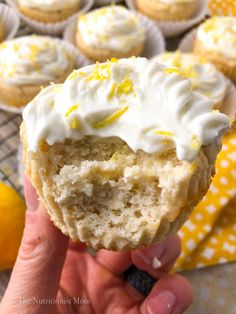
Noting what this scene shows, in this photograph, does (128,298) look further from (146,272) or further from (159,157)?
(159,157)

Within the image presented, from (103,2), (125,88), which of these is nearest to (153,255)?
(125,88)

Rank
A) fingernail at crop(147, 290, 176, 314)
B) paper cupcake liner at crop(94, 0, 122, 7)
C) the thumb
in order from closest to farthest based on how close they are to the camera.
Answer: the thumb → fingernail at crop(147, 290, 176, 314) → paper cupcake liner at crop(94, 0, 122, 7)

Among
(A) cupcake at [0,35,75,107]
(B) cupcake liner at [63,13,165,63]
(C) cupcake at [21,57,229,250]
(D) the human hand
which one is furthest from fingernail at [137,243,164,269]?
(B) cupcake liner at [63,13,165,63]

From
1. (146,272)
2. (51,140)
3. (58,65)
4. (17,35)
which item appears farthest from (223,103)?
(51,140)

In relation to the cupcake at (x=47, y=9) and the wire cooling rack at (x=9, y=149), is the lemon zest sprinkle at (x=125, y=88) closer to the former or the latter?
the wire cooling rack at (x=9, y=149)

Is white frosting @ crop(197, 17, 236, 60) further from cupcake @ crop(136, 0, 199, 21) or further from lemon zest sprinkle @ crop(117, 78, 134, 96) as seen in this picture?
lemon zest sprinkle @ crop(117, 78, 134, 96)

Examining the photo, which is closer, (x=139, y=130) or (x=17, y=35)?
(x=139, y=130)

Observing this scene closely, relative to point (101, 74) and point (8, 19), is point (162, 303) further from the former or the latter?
point (8, 19)

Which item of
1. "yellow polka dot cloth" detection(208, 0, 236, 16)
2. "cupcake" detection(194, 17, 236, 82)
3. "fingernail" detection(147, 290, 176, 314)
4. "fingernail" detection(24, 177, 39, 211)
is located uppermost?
"fingernail" detection(24, 177, 39, 211)
